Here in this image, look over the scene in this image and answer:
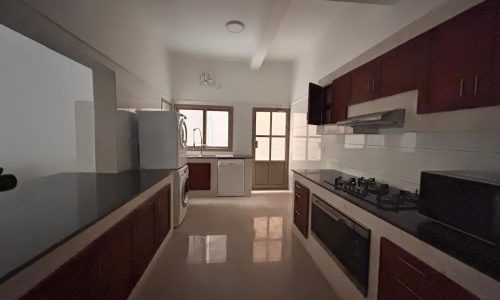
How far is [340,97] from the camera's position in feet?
8.35

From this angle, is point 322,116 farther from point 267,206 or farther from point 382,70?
point 267,206

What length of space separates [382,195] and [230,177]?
3451 millimetres

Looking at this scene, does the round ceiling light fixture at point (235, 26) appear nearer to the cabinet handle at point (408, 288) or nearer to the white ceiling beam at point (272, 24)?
the white ceiling beam at point (272, 24)

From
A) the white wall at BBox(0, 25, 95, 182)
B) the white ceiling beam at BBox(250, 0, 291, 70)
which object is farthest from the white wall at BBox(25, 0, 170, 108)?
the white ceiling beam at BBox(250, 0, 291, 70)

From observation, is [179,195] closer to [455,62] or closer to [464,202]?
[464,202]

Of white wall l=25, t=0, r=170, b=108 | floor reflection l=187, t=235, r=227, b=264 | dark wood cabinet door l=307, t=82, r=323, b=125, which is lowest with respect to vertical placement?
floor reflection l=187, t=235, r=227, b=264

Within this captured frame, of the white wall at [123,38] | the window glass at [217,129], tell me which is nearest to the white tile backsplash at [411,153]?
the white wall at [123,38]

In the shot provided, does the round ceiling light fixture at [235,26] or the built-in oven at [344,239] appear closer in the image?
the built-in oven at [344,239]

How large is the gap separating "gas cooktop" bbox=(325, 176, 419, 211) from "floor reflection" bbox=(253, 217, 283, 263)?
3.62 ft

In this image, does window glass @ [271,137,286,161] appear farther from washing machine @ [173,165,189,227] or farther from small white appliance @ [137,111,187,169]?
small white appliance @ [137,111,187,169]

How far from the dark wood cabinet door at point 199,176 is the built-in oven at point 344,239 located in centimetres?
292

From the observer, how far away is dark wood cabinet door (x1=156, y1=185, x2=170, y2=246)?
233cm

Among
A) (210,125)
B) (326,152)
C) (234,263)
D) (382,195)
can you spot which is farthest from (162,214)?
(210,125)

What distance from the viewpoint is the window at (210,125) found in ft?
17.2
